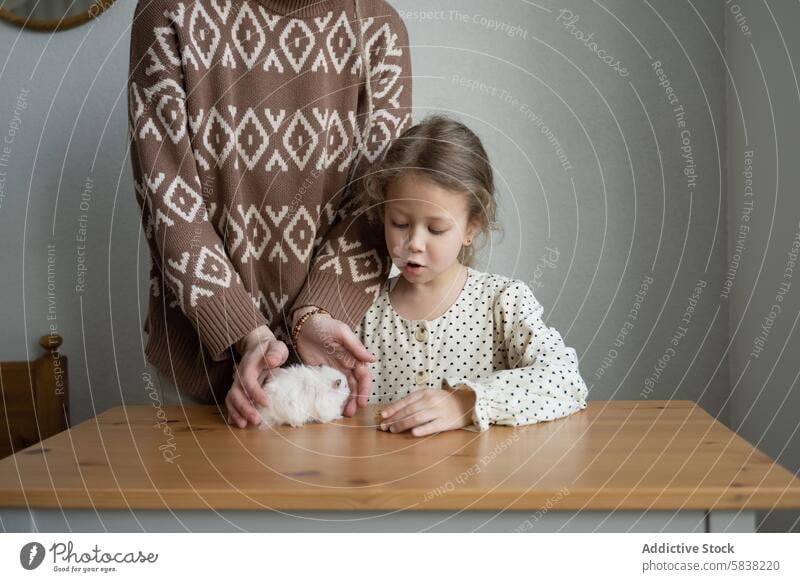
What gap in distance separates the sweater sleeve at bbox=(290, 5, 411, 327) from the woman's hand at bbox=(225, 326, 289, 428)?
5.5 inches

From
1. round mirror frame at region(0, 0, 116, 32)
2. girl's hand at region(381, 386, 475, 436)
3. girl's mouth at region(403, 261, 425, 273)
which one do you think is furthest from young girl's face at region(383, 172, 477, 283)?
round mirror frame at region(0, 0, 116, 32)

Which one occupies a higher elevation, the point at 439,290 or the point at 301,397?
the point at 439,290

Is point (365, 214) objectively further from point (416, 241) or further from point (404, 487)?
point (404, 487)

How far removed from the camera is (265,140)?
964 millimetres

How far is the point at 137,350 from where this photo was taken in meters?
1.43

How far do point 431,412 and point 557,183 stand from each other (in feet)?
2.33

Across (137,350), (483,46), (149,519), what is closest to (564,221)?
(483,46)

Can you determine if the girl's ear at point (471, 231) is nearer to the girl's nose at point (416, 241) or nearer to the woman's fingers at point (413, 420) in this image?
the girl's nose at point (416, 241)

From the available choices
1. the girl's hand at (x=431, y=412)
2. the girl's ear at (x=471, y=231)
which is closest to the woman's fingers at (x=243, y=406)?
the girl's hand at (x=431, y=412)

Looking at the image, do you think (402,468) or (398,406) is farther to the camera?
(398,406)

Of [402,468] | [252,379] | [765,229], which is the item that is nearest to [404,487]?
[402,468]

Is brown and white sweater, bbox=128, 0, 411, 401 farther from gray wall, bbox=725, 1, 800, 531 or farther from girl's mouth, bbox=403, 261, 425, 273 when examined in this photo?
gray wall, bbox=725, 1, 800, 531
